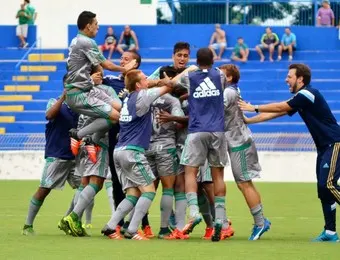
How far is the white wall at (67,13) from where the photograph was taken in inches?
1741

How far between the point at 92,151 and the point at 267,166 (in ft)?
52.0

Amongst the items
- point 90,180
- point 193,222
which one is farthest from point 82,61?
point 193,222

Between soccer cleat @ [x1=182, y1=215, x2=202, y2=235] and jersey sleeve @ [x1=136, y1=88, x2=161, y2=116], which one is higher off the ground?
jersey sleeve @ [x1=136, y1=88, x2=161, y2=116]

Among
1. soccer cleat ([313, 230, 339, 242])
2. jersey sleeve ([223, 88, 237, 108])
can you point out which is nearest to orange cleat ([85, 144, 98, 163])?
jersey sleeve ([223, 88, 237, 108])

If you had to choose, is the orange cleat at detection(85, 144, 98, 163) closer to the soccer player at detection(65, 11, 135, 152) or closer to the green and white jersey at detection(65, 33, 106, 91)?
the soccer player at detection(65, 11, 135, 152)

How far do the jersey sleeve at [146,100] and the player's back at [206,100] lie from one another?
0.43 meters

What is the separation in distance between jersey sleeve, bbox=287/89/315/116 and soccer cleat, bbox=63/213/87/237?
296 centimetres

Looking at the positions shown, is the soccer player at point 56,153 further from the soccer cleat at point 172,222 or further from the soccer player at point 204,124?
the soccer player at point 204,124

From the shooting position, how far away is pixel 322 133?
1486cm

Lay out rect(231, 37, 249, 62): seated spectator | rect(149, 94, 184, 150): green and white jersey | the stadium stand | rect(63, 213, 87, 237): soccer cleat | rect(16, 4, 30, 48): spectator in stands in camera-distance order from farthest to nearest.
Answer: rect(16, 4, 30, 48): spectator in stands, rect(231, 37, 249, 62): seated spectator, the stadium stand, rect(149, 94, 184, 150): green and white jersey, rect(63, 213, 87, 237): soccer cleat

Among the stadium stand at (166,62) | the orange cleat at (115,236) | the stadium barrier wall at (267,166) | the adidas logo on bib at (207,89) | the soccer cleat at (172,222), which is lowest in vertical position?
the stadium barrier wall at (267,166)

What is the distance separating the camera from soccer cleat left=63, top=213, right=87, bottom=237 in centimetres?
1508

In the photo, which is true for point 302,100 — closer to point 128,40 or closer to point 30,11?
point 128,40

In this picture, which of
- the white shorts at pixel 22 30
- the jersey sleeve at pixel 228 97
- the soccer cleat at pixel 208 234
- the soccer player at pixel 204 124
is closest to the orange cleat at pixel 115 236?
the soccer player at pixel 204 124
